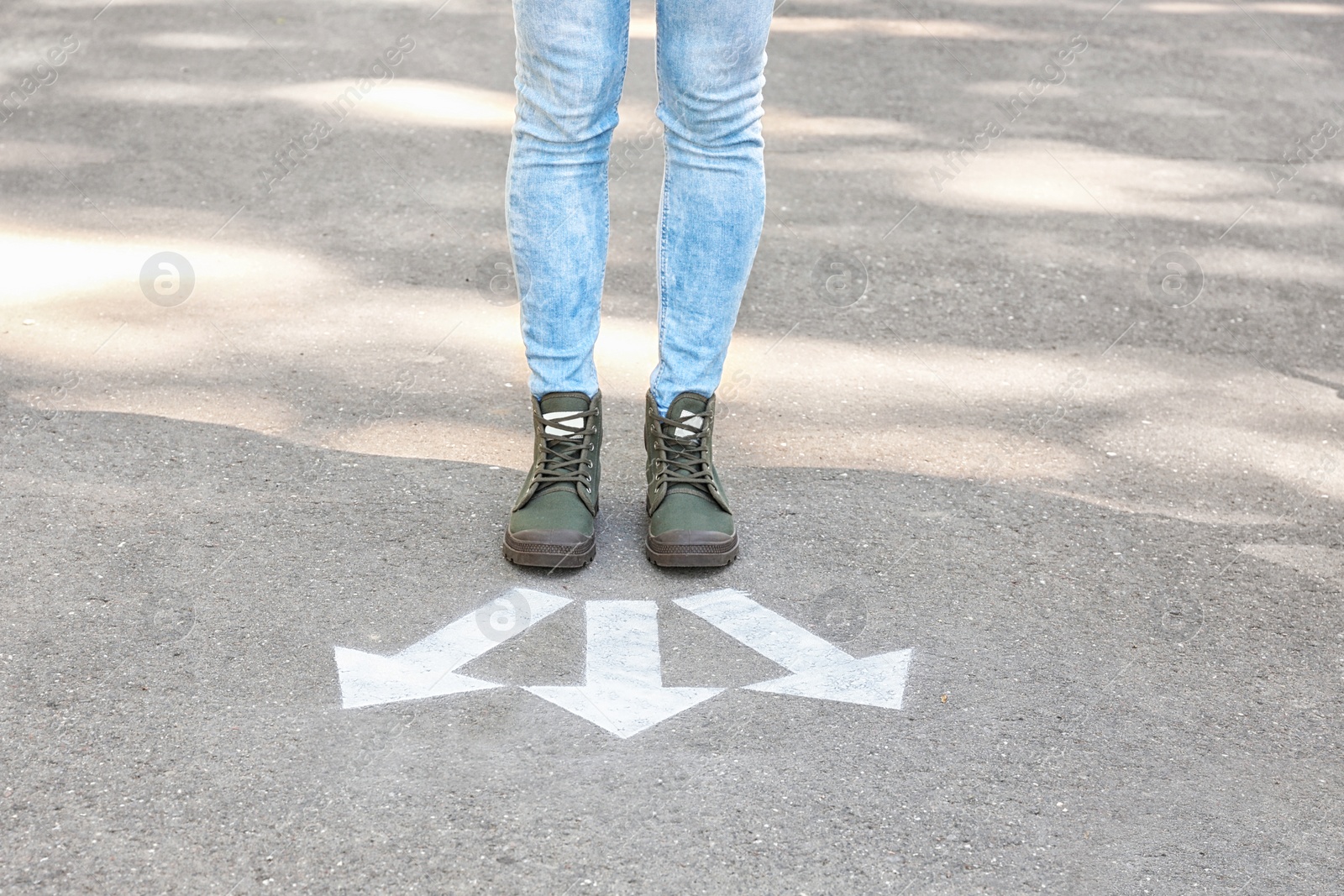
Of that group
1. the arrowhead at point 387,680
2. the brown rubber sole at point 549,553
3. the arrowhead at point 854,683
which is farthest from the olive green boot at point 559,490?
the arrowhead at point 854,683

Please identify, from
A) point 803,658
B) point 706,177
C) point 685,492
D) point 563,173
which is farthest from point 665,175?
point 803,658

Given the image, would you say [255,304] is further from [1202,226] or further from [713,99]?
[1202,226]

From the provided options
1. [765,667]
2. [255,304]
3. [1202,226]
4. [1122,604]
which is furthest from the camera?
[1202,226]

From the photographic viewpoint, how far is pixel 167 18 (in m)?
6.19

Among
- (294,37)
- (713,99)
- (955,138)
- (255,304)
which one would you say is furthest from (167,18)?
(713,99)

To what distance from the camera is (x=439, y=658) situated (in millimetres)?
2367

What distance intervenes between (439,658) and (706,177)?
98 cm

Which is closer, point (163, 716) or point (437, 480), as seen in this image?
point (163, 716)

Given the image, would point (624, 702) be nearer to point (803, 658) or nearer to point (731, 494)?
point (803, 658)

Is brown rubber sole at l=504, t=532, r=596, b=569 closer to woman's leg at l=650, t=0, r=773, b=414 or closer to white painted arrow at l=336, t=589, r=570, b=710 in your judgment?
white painted arrow at l=336, t=589, r=570, b=710

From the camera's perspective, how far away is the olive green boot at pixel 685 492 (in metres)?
2.64

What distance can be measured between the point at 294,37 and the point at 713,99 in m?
4.00

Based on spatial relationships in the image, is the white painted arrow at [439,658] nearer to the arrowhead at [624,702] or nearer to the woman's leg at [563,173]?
the arrowhead at [624,702]

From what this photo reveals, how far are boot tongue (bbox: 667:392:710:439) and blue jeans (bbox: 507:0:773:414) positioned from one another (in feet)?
0.06
